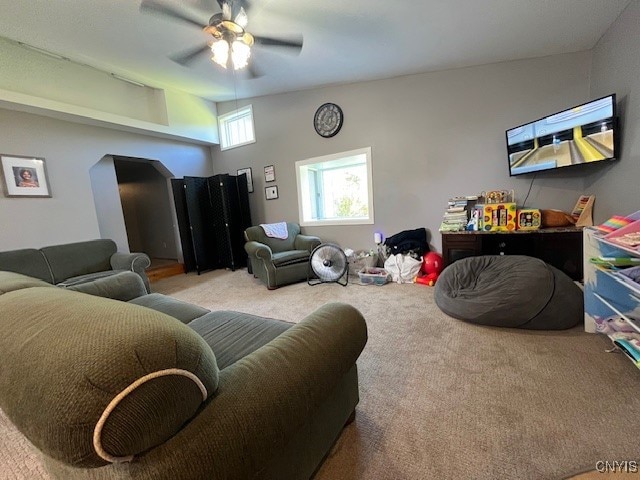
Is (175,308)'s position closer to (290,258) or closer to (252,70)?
(290,258)

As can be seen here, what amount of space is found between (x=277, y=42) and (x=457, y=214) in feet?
8.49

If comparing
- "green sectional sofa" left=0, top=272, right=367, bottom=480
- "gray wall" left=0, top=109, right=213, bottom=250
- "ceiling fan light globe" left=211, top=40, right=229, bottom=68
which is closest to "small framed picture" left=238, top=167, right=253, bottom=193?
"gray wall" left=0, top=109, right=213, bottom=250

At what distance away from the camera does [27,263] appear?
279 centimetres

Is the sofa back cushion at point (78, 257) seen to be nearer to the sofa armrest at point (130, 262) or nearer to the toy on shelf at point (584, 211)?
the sofa armrest at point (130, 262)

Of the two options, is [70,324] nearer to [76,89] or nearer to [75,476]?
[75,476]

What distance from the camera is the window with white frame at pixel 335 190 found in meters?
4.02

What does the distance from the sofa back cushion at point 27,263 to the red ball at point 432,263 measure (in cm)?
427

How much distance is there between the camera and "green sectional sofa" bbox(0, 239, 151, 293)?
2.76 metres

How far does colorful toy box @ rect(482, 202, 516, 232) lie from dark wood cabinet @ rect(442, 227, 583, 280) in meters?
0.06

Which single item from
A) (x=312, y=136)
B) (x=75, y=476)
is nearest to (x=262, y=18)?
(x=312, y=136)

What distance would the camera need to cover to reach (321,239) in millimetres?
4344

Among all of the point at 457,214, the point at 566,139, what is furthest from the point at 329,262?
the point at 566,139

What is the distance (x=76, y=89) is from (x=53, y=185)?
1223 mm

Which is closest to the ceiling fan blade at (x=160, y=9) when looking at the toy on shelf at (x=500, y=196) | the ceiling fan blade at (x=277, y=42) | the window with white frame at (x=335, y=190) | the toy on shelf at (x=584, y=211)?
the ceiling fan blade at (x=277, y=42)
